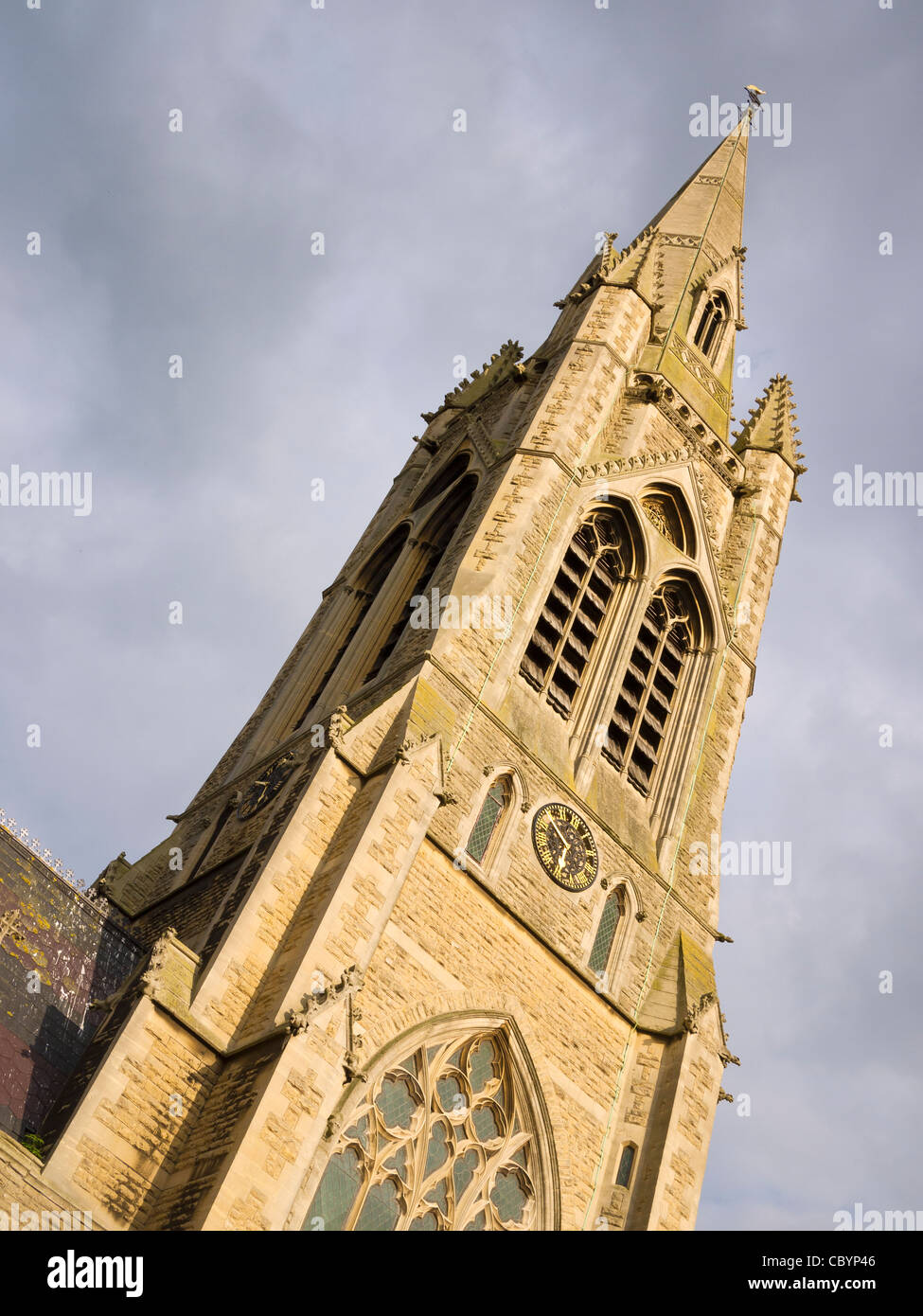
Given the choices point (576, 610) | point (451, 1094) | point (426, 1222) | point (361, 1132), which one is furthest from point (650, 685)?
point (426, 1222)

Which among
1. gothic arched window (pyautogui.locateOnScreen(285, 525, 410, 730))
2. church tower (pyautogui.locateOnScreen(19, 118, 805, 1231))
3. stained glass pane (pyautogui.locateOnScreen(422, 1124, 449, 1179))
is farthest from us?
gothic arched window (pyautogui.locateOnScreen(285, 525, 410, 730))

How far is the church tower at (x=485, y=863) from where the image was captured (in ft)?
52.0

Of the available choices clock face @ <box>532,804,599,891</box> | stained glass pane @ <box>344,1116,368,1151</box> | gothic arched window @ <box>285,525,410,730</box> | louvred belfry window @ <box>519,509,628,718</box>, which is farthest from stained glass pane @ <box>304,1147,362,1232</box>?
gothic arched window @ <box>285,525,410,730</box>

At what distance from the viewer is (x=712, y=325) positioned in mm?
34781

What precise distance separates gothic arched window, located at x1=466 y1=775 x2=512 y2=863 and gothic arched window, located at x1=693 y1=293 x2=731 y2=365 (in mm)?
15110

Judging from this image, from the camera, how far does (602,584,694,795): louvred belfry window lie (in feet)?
80.3

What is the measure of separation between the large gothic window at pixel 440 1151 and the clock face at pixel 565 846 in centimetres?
285

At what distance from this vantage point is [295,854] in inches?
706

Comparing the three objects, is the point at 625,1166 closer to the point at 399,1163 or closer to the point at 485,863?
the point at 399,1163

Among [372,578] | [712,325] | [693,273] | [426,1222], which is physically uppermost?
[693,273]

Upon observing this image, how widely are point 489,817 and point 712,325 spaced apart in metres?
17.6

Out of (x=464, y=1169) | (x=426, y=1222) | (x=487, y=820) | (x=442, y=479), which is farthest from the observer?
(x=442, y=479)

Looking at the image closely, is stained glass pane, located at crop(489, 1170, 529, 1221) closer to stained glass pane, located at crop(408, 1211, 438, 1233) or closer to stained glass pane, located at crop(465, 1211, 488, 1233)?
stained glass pane, located at crop(465, 1211, 488, 1233)

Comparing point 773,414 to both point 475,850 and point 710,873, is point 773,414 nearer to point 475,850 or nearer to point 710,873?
point 710,873
